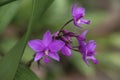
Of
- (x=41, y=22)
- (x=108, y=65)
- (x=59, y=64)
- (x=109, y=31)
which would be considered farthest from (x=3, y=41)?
(x=109, y=31)

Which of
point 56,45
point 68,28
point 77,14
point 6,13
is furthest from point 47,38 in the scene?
point 68,28

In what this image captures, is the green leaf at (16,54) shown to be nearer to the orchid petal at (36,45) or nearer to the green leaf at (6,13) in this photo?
the orchid petal at (36,45)

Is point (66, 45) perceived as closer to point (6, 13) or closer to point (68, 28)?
point (6, 13)

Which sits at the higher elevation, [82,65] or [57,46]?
[57,46]

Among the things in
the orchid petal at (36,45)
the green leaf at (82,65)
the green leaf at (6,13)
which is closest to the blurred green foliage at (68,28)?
the green leaf at (82,65)

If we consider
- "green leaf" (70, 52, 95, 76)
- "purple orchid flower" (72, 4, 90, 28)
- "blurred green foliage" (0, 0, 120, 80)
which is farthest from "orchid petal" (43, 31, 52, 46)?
"green leaf" (70, 52, 95, 76)

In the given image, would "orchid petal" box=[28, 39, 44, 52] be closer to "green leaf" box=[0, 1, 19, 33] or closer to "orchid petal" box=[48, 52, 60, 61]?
"orchid petal" box=[48, 52, 60, 61]

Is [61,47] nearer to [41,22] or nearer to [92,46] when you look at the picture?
[92,46]
